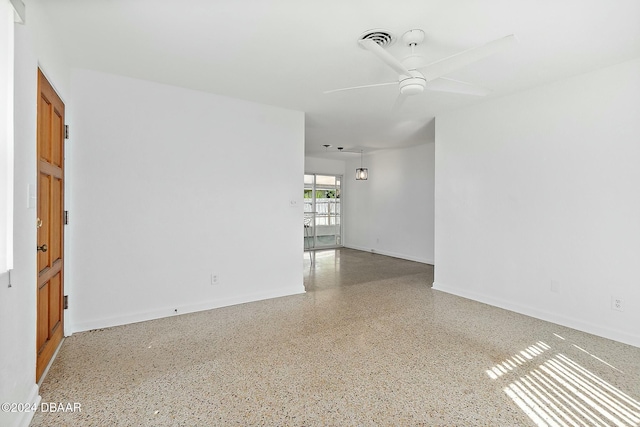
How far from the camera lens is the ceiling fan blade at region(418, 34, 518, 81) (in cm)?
191

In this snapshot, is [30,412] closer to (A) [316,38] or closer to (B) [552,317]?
(A) [316,38]

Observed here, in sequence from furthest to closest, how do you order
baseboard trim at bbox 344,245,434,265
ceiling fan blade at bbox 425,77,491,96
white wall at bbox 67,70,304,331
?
baseboard trim at bbox 344,245,434,265
white wall at bbox 67,70,304,331
ceiling fan blade at bbox 425,77,491,96

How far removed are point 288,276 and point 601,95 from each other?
3.84 m

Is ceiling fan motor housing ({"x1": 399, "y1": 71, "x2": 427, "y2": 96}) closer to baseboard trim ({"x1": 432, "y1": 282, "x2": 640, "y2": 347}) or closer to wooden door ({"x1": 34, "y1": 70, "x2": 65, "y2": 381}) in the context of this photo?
wooden door ({"x1": 34, "y1": 70, "x2": 65, "y2": 381})

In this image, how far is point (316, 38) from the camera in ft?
7.98

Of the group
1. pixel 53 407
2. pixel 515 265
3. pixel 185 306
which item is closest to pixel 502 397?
pixel 515 265

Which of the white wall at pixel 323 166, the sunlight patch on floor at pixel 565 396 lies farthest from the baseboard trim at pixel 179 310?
the white wall at pixel 323 166

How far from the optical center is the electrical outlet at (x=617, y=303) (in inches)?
112

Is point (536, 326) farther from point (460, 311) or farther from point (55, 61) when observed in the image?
point (55, 61)

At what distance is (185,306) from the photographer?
3516 millimetres

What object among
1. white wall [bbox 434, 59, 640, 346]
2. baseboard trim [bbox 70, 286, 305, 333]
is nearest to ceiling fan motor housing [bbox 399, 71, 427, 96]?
white wall [bbox 434, 59, 640, 346]

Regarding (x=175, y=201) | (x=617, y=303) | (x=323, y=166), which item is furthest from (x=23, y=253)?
(x=323, y=166)

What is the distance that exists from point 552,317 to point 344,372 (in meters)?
2.44

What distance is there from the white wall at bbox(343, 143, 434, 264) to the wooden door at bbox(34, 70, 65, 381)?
5844mm
